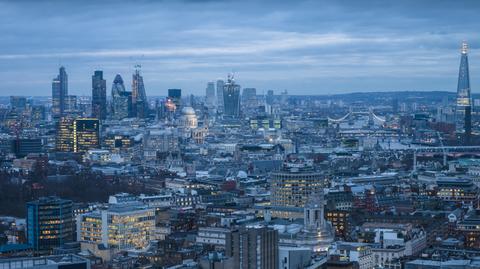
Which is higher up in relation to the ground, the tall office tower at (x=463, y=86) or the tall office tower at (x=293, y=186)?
the tall office tower at (x=463, y=86)

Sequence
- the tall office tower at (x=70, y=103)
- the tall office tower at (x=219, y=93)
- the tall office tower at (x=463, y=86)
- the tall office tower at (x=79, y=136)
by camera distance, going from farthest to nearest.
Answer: the tall office tower at (x=219, y=93) → the tall office tower at (x=70, y=103) → the tall office tower at (x=463, y=86) → the tall office tower at (x=79, y=136)

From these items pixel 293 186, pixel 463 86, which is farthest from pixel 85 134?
pixel 463 86

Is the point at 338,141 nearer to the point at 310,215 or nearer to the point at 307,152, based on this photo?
the point at 307,152

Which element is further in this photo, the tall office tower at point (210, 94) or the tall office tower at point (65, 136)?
the tall office tower at point (210, 94)

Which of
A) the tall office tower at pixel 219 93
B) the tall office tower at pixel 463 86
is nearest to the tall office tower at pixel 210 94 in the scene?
the tall office tower at pixel 219 93

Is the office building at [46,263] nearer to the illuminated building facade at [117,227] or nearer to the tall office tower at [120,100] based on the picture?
the illuminated building facade at [117,227]

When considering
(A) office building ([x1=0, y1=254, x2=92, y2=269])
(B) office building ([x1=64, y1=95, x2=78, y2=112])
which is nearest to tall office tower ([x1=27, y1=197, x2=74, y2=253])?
(A) office building ([x1=0, y1=254, x2=92, y2=269])
